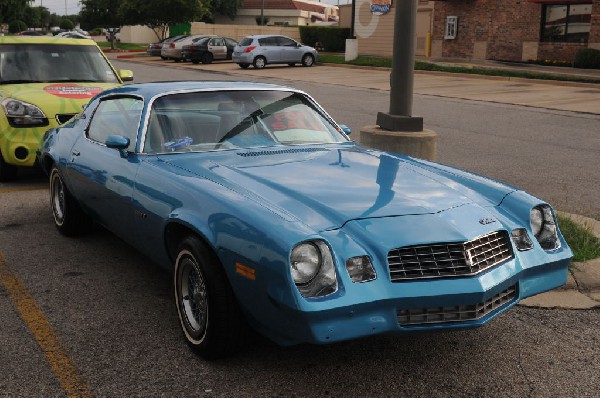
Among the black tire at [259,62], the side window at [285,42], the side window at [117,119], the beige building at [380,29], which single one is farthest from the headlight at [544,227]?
the beige building at [380,29]

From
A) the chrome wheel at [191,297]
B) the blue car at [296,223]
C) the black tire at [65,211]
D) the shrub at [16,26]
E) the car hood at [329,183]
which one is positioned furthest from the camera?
the shrub at [16,26]

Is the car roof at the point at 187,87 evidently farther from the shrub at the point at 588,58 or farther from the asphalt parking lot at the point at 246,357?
the shrub at the point at 588,58

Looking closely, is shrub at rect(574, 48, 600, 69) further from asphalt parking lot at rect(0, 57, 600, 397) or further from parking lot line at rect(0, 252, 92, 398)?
parking lot line at rect(0, 252, 92, 398)

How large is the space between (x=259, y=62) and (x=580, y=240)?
29.6 metres

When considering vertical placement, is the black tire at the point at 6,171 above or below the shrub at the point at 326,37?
below

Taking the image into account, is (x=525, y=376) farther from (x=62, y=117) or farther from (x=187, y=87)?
(x=62, y=117)

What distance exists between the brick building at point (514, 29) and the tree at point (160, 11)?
19.3 metres

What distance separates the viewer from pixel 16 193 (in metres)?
8.21

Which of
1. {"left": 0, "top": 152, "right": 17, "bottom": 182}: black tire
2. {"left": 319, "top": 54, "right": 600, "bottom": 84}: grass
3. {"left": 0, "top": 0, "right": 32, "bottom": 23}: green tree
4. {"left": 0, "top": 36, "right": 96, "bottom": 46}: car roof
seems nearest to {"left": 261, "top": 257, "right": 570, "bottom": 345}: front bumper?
{"left": 0, "top": 152, "right": 17, "bottom": 182}: black tire

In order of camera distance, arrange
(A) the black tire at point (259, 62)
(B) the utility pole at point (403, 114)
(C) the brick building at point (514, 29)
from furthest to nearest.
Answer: (A) the black tire at point (259, 62)
(C) the brick building at point (514, 29)
(B) the utility pole at point (403, 114)

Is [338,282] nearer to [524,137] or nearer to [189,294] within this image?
[189,294]

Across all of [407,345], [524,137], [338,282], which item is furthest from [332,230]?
[524,137]

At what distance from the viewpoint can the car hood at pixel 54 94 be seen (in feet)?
27.7

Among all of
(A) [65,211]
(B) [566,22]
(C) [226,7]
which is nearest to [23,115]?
(A) [65,211]
